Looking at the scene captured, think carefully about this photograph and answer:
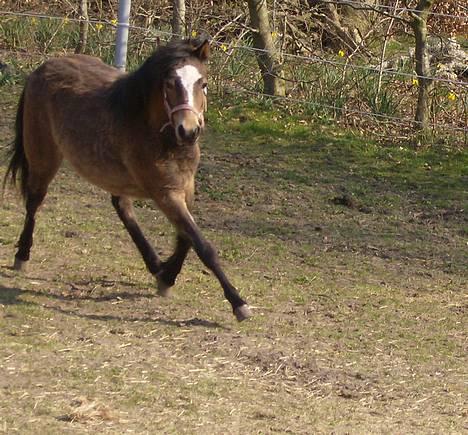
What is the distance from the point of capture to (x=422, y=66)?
428 inches

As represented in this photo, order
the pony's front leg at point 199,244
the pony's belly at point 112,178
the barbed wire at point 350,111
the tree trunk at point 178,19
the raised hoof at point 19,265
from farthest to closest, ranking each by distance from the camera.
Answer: the tree trunk at point 178,19 → the barbed wire at point 350,111 → the raised hoof at point 19,265 → the pony's belly at point 112,178 → the pony's front leg at point 199,244

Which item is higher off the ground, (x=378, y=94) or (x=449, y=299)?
(x=378, y=94)

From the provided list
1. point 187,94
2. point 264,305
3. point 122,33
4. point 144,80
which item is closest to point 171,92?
point 187,94

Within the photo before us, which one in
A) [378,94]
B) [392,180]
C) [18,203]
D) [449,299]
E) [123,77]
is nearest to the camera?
[123,77]

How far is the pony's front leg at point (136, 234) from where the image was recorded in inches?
270

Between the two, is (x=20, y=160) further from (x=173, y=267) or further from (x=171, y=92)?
(x=171, y=92)

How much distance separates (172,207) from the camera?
244 inches

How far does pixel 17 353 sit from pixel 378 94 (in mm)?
6482

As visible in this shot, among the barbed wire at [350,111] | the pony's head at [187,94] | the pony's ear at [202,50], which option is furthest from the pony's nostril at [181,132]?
the barbed wire at [350,111]

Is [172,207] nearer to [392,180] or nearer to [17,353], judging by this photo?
[17,353]

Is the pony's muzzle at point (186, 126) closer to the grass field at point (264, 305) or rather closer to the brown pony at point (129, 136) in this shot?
the brown pony at point (129, 136)

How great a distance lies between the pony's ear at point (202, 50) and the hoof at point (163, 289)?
1.40 m

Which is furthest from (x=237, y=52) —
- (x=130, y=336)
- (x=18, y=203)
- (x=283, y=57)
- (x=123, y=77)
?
(x=130, y=336)

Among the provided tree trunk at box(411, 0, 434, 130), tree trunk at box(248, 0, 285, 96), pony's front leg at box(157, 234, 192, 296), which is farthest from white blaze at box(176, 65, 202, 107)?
tree trunk at box(248, 0, 285, 96)
